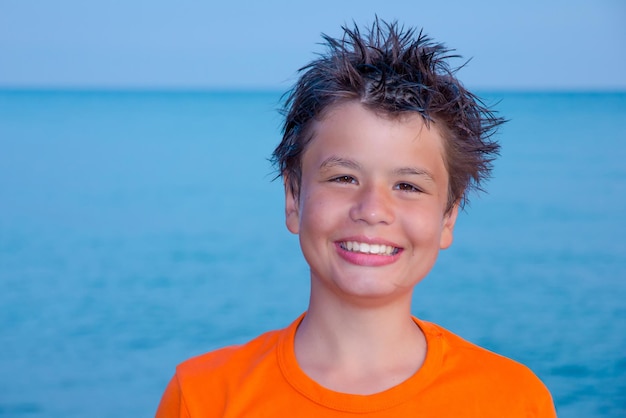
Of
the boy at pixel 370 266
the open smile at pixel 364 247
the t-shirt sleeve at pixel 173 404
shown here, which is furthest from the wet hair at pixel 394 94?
the t-shirt sleeve at pixel 173 404

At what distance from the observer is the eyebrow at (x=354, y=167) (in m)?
1.37

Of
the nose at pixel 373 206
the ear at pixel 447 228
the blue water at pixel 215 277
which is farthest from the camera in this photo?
the blue water at pixel 215 277

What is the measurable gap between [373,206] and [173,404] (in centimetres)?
42

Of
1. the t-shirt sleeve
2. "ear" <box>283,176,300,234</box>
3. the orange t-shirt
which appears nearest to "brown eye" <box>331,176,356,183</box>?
"ear" <box>283,176,300,234</box>

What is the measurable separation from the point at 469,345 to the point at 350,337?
0.19 m

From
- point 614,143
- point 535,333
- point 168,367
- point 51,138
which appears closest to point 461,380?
point 168,367

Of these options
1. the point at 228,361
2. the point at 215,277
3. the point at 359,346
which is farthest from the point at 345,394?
the point at 215,277

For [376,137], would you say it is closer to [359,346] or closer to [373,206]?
[373,206]

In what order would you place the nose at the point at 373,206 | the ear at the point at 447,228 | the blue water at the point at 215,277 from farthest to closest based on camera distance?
the blue water at the point at 215,277, the ear at the point at 447,228, the nose at the point at 373,206

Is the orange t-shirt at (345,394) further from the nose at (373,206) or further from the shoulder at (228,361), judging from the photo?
the nose at (373,206)

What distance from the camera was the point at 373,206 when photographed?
135 cm

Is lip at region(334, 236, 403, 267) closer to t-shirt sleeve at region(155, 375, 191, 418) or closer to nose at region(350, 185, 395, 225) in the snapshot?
nose at region(350, 185, 395, 225)

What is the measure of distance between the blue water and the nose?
438 millimetres

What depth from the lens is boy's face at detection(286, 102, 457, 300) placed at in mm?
1364
